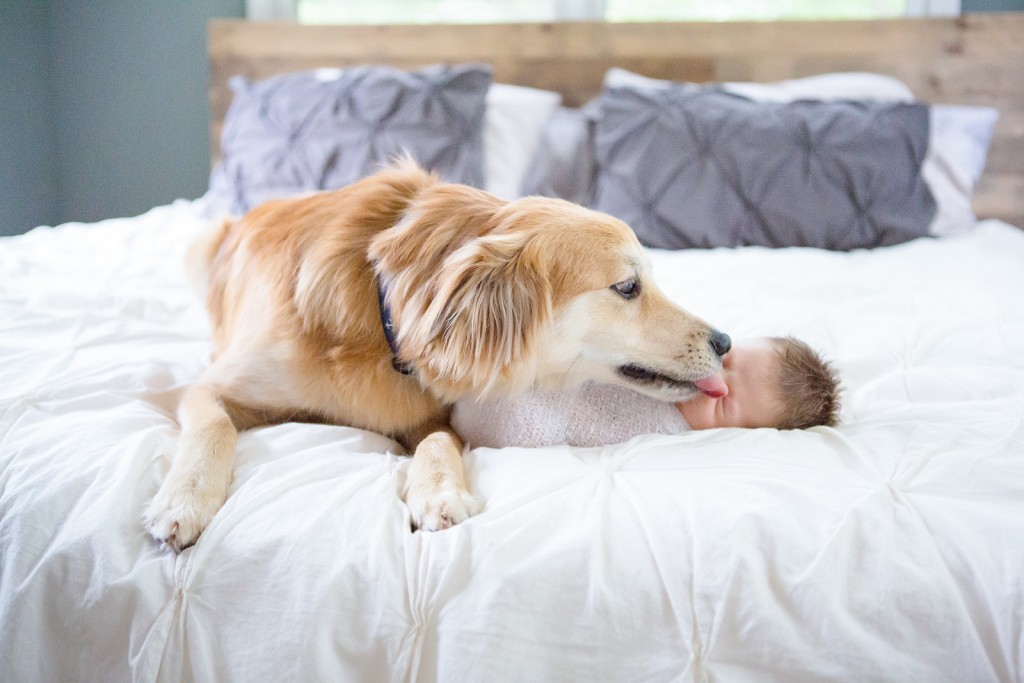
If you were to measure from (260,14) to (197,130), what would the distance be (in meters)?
0.60

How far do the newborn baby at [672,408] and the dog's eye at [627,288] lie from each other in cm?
15

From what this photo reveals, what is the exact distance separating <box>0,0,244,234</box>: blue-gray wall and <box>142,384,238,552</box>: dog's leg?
2698mm

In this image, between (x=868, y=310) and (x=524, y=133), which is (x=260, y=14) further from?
(x=868, y=310)

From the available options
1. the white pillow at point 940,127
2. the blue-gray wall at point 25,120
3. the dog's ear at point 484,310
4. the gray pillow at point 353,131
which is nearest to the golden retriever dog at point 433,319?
the dog's ear at point 484,310

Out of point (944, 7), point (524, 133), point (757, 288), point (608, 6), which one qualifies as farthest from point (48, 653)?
point (944, 7)

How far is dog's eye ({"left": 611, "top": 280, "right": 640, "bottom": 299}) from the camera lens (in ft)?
3.95

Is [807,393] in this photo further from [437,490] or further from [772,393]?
[437,490]

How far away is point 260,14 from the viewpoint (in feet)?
10.7

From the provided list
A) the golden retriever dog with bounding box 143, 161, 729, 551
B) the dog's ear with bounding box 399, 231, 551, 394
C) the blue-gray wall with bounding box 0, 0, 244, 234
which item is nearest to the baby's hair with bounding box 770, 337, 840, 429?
the golden retriever dog with bounding box 143, 161, 729, 551

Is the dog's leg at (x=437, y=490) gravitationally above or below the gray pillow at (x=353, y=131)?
below

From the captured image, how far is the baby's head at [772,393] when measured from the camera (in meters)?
1.15

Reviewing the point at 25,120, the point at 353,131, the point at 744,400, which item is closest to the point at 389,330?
the point at 744,400

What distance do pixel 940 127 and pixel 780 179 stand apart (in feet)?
2.50

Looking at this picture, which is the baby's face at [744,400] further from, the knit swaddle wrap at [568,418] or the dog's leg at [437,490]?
the dog's leg at [437,490]
